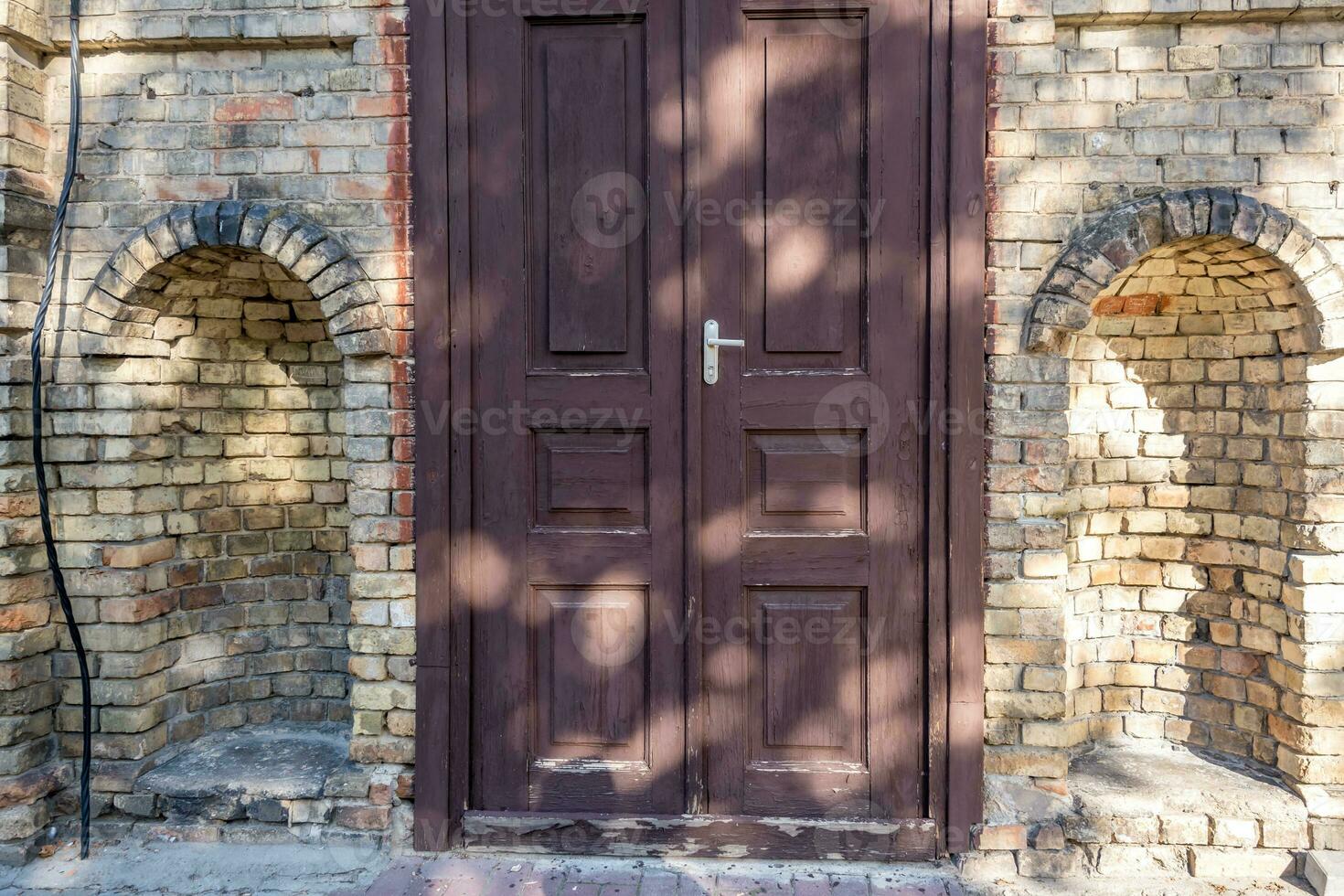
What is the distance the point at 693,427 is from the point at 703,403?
87 millimetres

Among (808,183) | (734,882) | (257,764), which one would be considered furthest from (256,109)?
(734,882)

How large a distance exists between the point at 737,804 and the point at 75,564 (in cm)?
243

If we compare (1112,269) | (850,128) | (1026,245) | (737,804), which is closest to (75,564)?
(737,804)

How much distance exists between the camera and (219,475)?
3.28m

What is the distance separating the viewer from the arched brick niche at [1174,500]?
271 cm

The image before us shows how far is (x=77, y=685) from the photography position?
9.77 feet

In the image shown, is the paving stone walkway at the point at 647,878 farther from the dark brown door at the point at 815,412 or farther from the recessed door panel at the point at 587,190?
the recessed door panel at the point at 587,190

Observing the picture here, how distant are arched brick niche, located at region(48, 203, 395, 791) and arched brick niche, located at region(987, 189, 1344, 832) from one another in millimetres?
2132

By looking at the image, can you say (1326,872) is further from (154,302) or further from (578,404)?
(154,302)

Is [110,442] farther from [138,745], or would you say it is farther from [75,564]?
[138,745]

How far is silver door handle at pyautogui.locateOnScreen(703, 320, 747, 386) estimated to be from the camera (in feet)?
9.22

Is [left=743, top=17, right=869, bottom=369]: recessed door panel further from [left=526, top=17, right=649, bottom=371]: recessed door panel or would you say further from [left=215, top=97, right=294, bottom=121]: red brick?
[left=215, top=97, right=294, bottom=121]: red brick

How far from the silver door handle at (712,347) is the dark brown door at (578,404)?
0.10m

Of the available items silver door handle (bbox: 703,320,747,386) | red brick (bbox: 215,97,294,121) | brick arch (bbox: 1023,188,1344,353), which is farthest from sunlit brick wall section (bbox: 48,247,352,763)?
brick arch (bbox: 1023,188,1344,353)
